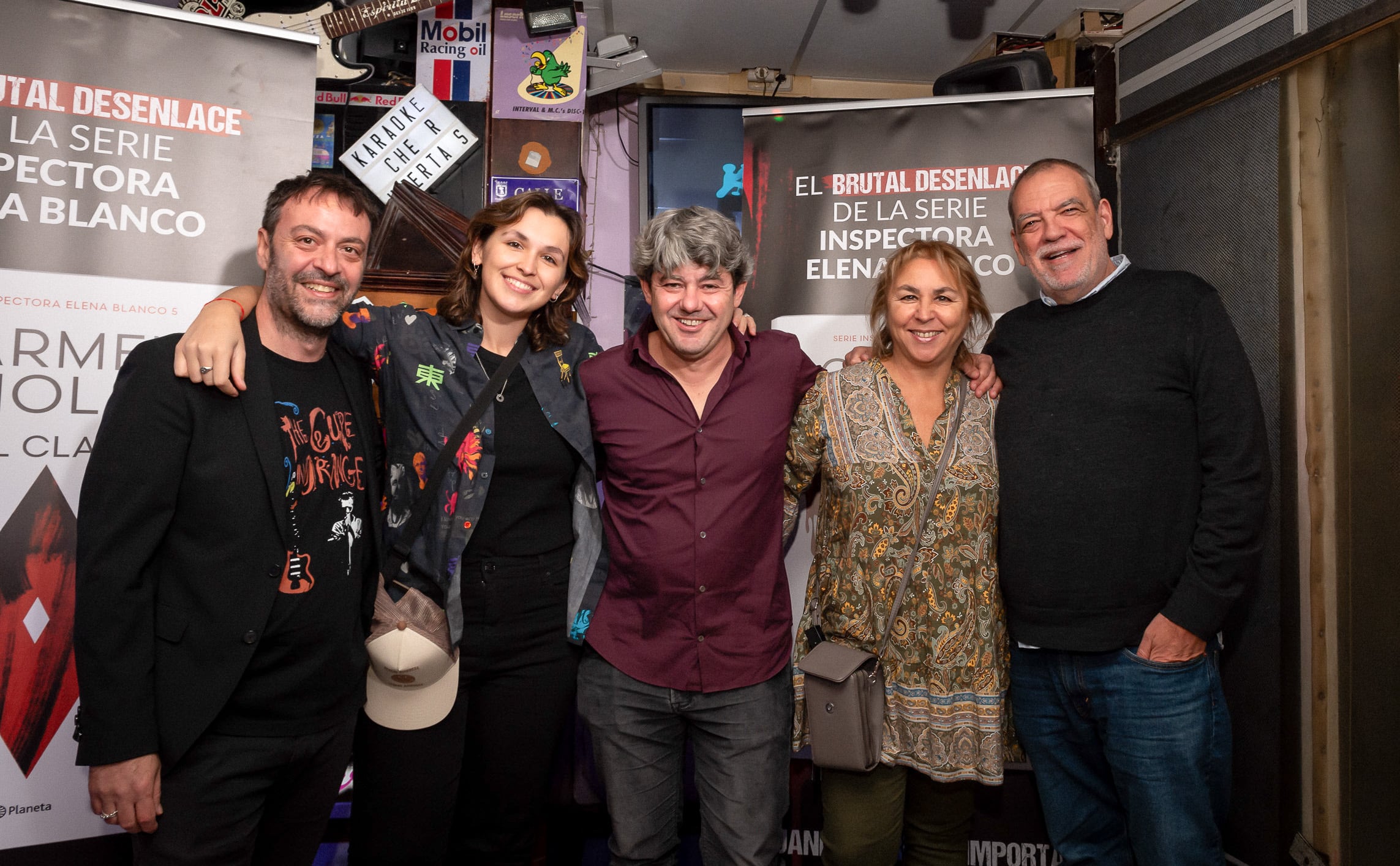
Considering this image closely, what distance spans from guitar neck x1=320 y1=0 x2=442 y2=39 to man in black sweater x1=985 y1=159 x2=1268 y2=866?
2.31 metres

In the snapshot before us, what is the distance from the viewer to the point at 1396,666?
1928 mm

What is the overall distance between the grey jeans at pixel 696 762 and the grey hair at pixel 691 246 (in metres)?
0.95

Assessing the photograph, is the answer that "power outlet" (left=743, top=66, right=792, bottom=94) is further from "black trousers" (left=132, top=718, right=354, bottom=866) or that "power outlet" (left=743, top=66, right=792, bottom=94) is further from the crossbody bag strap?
"black trousers" (left=132, top=718, right=354, bottom=866)

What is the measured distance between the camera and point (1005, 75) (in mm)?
2928

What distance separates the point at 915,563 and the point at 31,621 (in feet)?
7.81

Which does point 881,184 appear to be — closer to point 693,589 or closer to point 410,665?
point 693,589

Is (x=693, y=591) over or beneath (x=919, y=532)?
beneath

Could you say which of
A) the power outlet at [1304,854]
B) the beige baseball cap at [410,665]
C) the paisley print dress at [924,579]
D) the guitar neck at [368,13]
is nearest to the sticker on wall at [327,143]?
the guitar neck at [368,13]

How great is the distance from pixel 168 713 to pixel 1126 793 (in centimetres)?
204

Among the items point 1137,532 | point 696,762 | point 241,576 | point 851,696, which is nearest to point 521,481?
point 241,576

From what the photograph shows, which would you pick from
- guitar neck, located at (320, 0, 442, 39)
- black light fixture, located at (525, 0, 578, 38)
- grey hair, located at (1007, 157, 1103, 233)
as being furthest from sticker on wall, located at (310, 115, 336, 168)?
grey hair, located at (1007, 157, 1103, 233)

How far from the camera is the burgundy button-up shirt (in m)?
1.70

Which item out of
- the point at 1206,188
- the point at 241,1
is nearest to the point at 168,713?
the point at 241,1

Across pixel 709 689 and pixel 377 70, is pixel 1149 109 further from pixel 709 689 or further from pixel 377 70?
pixel 377 70
